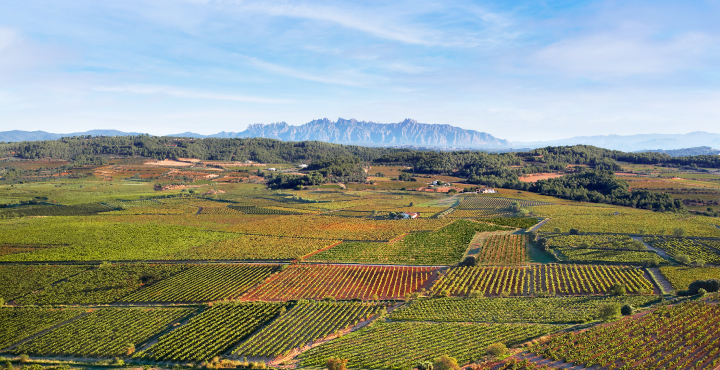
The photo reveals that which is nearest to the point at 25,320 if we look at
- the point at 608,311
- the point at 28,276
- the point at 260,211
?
the point at 28,276

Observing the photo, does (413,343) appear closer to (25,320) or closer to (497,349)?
(497,349)

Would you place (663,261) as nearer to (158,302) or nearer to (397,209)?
(397,209)

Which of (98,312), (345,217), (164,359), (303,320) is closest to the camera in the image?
(164,359)

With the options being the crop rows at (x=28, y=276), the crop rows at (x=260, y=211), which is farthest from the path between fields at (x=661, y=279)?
the crop rows at (x=28, y=276)

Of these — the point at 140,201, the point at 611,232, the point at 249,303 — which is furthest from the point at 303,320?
the point at 140,201

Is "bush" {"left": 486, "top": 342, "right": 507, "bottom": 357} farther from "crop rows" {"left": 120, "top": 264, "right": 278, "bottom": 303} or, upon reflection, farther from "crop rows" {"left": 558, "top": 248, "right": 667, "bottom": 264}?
"crop rows" {"left": 558, "top": 248, "right": 667, "bottom": 264}
